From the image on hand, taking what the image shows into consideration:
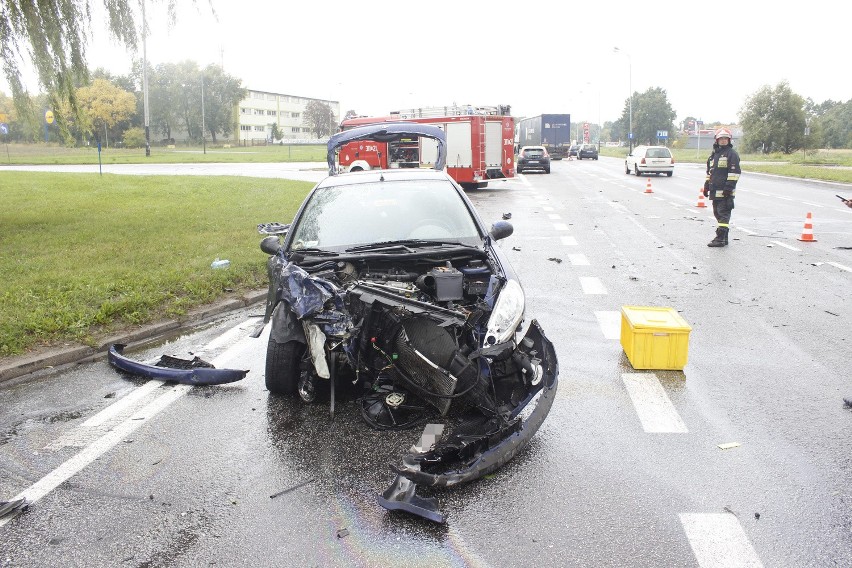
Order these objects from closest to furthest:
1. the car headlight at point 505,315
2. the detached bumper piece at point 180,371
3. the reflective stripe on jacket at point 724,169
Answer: the car headlight at point 505,315, the detached bumper piece at point 180,371, the reflective stripe on jacket at point 724,169

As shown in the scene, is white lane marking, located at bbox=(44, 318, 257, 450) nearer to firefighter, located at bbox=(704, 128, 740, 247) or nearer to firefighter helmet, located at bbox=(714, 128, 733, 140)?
firefighter, located at bbox=(704, 128, 740, 247)

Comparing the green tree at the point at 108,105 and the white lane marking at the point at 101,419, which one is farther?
the green tree at the point at 108,105

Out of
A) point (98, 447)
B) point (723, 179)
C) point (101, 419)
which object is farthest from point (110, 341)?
point (723, 179)

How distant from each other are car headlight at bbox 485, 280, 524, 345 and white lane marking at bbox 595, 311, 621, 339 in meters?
2.52

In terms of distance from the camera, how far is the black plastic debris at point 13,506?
3664mm

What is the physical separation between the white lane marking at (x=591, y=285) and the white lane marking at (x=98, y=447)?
4798mm

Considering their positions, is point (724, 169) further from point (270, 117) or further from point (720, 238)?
point (270, 117)

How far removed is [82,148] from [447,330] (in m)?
82.2

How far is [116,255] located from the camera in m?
10.9

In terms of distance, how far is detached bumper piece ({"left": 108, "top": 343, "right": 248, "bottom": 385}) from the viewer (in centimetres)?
568

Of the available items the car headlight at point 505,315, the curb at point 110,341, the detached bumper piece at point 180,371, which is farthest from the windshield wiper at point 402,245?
the curb at point 110,341

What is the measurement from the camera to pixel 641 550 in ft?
10.6

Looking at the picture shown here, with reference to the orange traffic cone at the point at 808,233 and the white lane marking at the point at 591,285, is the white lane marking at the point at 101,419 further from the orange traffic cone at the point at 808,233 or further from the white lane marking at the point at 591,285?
the orange traffic cone at the point at 808,233

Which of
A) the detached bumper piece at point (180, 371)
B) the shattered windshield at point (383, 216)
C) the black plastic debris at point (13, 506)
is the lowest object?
the black plastic debris at point (13, 506)
